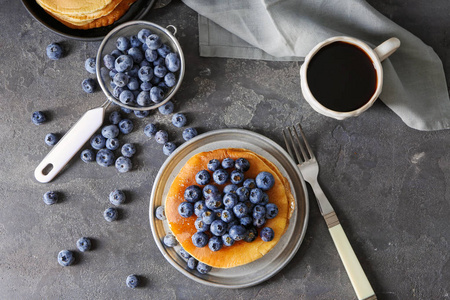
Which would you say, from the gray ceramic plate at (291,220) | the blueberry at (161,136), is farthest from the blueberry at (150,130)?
the gray ceramic plate at (291,220)

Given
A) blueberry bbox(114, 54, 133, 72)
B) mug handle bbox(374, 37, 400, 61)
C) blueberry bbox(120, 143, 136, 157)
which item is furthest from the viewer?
blueberry bbox(120, 143, 136, 157)

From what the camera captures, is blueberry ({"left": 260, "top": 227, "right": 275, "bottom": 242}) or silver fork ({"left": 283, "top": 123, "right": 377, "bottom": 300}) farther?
silver fork ({"left": 283, "top": 123, "right": 377, "bottom": 300})

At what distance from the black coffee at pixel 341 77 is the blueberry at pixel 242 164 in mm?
278

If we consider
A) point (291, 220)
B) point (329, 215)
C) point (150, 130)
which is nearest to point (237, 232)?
point (291, 220)

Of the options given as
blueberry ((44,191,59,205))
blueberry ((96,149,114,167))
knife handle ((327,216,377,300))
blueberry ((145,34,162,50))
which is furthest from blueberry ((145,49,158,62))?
knife handle ((327,216,377,300))

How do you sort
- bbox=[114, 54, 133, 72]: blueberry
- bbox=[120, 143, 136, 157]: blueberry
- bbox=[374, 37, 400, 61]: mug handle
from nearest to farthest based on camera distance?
bbox=[374, 37, 400, 61]: mug handle
bbox=[114, 54, 133, 72]: blueberry
bbox=[120, 143, 136, 157]: blueberry

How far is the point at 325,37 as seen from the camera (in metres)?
1.30

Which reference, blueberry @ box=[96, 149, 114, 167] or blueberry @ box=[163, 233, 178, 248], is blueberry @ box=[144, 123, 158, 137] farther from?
blueberry @ box=[163, 233, 178, 248]

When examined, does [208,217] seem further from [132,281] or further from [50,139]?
[50,139]

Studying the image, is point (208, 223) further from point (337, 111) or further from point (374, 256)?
point (374, 256)

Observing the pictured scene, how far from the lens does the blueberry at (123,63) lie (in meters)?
1.29

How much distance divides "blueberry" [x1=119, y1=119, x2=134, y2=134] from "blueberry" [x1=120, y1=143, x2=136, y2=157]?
46 mm

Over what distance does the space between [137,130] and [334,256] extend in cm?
78

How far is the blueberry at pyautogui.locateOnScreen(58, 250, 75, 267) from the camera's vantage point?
140 centimetres
